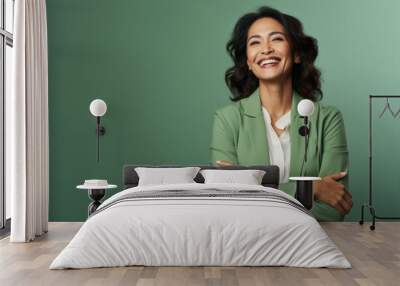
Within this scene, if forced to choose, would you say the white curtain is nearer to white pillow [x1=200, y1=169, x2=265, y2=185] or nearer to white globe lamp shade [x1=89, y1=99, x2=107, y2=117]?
white globe lamp shade [x1=89, y1=99, x2=107, y2=117]

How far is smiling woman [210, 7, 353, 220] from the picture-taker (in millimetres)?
7566

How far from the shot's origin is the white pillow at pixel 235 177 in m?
6.81

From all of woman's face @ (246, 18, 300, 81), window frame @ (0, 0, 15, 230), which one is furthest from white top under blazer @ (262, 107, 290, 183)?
window frame @ (0, 0, 15, 230)

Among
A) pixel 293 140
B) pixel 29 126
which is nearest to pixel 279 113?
pixel 293 140

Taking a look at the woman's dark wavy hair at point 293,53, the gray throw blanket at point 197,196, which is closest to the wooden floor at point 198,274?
the gray throw blanket at point 197,196

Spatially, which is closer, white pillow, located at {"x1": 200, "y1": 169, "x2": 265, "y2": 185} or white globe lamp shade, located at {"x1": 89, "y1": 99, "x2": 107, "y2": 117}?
white pillow, located at {"x1": 200, "y1": 169, "x2": 265, "y2": 185}

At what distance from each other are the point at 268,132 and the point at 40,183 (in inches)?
114

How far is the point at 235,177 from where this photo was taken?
6852 mm

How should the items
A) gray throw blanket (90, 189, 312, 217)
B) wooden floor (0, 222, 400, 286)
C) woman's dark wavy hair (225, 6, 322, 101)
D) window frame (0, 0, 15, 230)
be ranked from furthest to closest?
woman's dark wavy hair (225, 6, 322, 101) → window frame (0, 0, 15, 230) → gray throw blanket (90, 189, 312, 217) → wooden floor (0, 222, 400, 286)

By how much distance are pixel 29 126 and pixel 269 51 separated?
Answer: 3.18 metres

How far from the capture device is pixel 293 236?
4664mm

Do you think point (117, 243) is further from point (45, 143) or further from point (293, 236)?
point (45, 143)

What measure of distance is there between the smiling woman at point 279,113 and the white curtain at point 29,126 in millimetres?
2256

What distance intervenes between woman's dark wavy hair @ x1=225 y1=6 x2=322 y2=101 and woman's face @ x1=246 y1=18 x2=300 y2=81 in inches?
2.2
